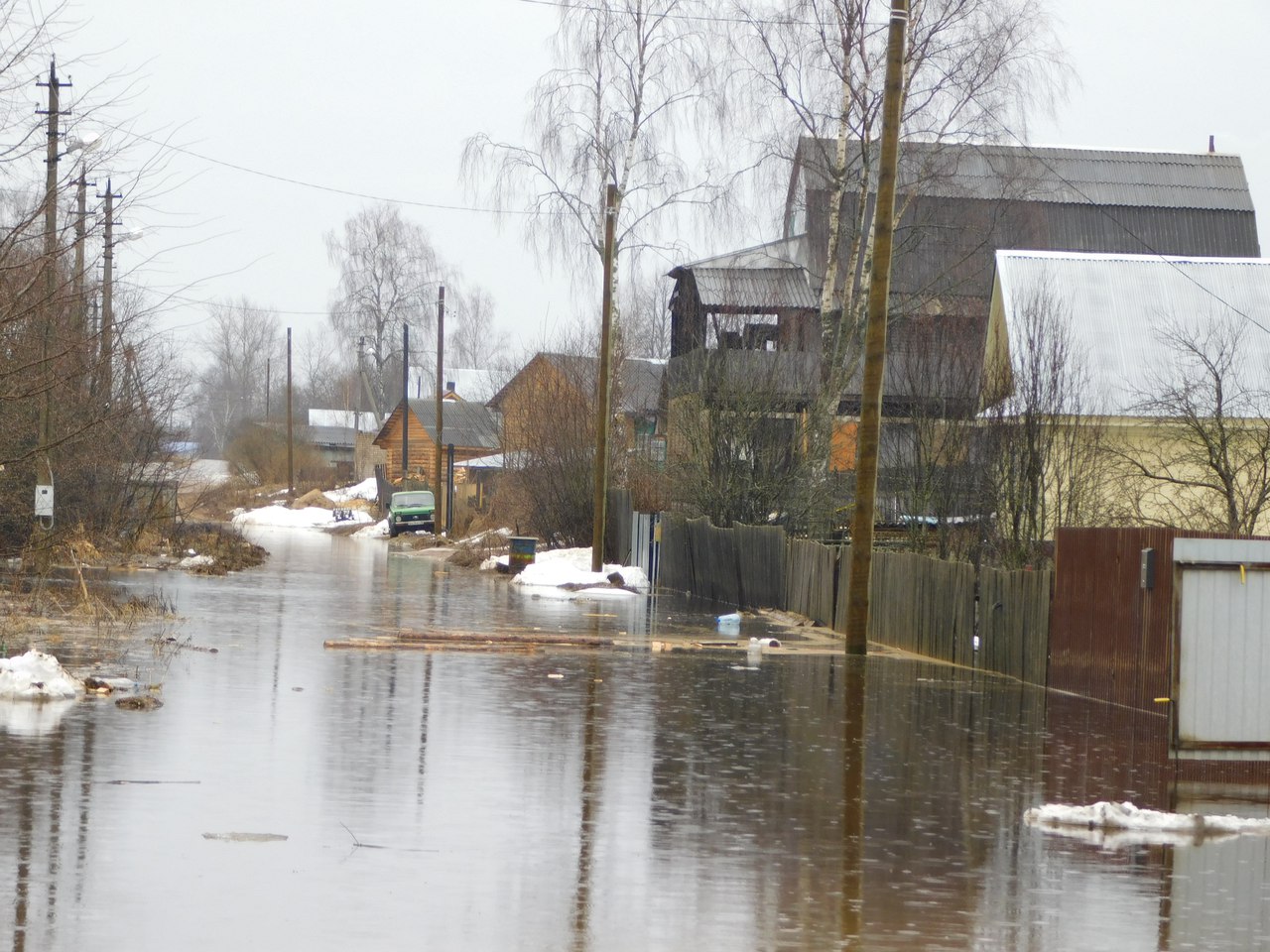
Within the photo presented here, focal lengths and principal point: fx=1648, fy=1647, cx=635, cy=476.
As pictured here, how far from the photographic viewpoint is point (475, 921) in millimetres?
7340

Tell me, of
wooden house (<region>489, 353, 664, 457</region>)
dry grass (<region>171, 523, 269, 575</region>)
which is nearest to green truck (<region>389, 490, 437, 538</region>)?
wooden house (<region>489, 353, 664, 457</region>)

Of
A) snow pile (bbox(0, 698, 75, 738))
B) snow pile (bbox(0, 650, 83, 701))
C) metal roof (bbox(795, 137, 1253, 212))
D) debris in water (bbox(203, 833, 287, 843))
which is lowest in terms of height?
debris in water (bbox(203, 833, 287, 843))

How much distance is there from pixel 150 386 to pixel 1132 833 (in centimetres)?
3039

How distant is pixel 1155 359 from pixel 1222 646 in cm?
1955

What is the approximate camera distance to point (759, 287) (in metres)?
42.7

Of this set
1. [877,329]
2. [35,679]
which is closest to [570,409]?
[877,329]

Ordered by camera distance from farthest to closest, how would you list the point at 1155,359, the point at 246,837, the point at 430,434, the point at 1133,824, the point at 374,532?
the point at 430,434 < the point at 374,532 < the point at 1155,359 < the point at 1133,824 < the point at 246,837

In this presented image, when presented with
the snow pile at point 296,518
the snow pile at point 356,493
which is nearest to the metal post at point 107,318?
the snow pile at point 296,518

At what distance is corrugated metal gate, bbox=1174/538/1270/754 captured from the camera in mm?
12766

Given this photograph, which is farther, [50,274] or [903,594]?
[903,594]

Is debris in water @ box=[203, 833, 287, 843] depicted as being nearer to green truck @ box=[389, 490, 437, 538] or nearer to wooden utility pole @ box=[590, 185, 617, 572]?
wooden utility pole @ box=[590, 185, 617, 572]

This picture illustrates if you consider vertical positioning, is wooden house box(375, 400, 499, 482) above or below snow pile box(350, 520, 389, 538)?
above

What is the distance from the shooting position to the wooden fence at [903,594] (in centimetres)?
1947

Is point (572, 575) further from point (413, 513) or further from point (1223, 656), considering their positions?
point (413, 513)
